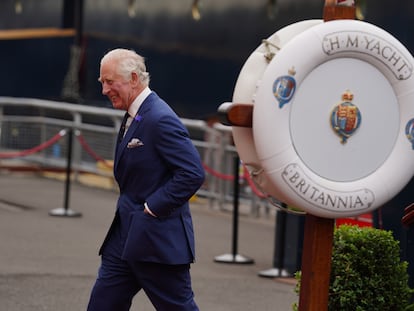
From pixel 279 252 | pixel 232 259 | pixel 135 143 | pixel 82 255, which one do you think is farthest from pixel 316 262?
pixel 82 255

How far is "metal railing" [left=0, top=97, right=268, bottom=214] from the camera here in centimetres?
1498

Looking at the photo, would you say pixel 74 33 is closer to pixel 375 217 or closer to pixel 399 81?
pixel 375 217

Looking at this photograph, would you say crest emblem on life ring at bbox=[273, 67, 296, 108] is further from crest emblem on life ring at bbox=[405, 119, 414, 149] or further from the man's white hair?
the man's white hair

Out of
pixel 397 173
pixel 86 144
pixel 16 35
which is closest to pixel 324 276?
pixel 397 173

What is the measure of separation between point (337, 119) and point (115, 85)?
1.20 metres

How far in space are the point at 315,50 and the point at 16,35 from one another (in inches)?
812

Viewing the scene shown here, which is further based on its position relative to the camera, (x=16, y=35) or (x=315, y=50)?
(x=16, y=35)

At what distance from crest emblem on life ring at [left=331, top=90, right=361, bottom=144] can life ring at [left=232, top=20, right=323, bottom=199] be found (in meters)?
0.37

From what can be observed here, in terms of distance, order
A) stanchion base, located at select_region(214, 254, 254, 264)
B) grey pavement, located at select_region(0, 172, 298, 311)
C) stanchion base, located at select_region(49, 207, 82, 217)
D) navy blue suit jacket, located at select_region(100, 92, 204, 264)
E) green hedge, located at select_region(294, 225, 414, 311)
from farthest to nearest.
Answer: stanchion base, located at select_region(49, 207, 82, 217) → stanchion base, located at select_region(214, 254, 254, 264) → grey pavement, located at select_region(0, 172, 298, 311) → green hedge, located at select_region(294, 225, 414, 311) → navy blue suit jacket, located at select_region(100, 92, 204, 264)

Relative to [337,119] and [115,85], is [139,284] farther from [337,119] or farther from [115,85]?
[337,119]

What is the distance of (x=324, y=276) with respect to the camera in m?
5.37

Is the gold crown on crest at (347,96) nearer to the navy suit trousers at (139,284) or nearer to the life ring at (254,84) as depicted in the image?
the life ring at (254,84)

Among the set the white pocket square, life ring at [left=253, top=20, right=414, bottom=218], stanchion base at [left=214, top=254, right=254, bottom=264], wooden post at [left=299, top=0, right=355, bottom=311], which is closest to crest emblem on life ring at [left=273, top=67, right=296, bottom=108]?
life ring at [left=253, top=20, right=414, bottom=218]

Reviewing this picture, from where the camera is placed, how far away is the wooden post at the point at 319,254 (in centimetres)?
535
